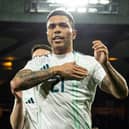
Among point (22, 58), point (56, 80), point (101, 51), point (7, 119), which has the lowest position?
point (7, 119)

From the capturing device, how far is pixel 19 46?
7609 millimetres

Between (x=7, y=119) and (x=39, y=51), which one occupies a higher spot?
(x=39, y=51)

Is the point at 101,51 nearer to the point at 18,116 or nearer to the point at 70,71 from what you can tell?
the point at 70,71

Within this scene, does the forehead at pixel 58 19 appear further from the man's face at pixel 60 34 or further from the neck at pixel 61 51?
the neck at pixel 61 51

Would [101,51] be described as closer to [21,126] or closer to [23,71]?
[23,71]

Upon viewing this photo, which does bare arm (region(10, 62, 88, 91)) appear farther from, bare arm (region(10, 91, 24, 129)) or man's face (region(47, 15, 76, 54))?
bare arm (region(10, 91, 24, 129))

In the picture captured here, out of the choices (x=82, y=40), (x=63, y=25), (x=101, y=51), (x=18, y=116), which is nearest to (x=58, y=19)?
(x=63, y=25)

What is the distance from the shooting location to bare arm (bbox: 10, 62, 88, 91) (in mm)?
1647

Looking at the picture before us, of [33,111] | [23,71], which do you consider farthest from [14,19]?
[23,71]

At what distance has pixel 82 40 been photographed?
24.5 ft

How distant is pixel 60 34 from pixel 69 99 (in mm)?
248

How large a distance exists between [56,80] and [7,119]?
7.01m

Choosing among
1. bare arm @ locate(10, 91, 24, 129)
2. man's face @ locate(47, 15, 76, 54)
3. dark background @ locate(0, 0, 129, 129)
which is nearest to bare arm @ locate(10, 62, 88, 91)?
man's face @ locate(47, 15, 76, 54)

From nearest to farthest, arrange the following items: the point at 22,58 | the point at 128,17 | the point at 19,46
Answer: the point at 128,17
the point at 19,46
the point at 22,58
